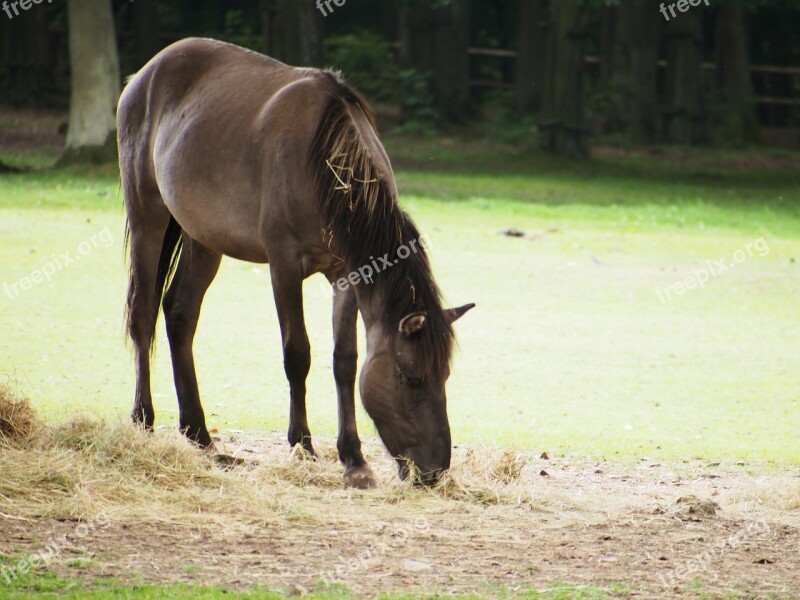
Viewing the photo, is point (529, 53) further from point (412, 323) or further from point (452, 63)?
A: point (412, 323)

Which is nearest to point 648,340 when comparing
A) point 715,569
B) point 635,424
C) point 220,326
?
point 635,424

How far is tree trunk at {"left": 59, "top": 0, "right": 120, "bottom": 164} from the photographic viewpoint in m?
20.6

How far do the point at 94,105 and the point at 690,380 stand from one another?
45.9ft

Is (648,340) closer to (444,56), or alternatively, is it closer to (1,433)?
(1,433)

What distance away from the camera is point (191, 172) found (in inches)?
264

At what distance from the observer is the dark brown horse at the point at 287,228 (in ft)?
18.6

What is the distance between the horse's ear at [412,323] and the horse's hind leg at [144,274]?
2.24m

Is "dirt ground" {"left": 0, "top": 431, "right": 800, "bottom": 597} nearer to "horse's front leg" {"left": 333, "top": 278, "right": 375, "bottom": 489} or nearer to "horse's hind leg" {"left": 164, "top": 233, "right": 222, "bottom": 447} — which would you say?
"horse's front leg" {"left": 333, "top": 278, "right": 375, "bottom": 489}

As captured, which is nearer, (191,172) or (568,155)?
(191,172)

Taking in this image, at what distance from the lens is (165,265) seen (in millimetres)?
7352

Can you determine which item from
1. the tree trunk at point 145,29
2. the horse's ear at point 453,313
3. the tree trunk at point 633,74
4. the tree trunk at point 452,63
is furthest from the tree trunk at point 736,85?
the horse's ear at point 453,313

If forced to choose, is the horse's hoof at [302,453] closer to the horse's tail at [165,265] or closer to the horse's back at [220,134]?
the horse's back at [220,134]

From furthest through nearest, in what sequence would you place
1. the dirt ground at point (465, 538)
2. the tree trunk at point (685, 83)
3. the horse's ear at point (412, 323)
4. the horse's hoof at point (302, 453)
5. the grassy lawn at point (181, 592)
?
the tree trunk at point (685, 83)
the horse's hoof at point (302, 453)
the horse's ear at point (412, 323)
the dirt ground at point (465, 538)
the grassy lawn at point (181, 592)

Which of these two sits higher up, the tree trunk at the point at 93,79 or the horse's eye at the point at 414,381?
the tree trunk at the point at 93,79
